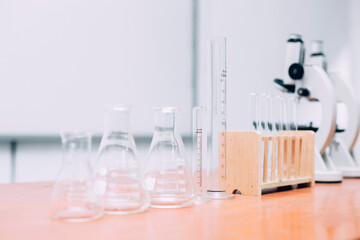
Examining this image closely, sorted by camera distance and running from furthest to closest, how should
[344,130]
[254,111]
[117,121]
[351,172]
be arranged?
[344,130] < [351,172] < [254,111] < [117,121]

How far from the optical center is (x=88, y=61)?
1.77m

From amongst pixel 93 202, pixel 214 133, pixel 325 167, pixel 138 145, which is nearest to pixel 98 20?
pixel 138 145

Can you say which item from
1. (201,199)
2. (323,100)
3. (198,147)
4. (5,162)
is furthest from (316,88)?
(5,162)

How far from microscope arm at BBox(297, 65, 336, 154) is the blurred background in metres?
0.63

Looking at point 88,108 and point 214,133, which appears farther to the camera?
point 88,108

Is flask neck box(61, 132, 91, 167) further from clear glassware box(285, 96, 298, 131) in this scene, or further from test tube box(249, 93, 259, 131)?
clear glassware box(285, 96, 298, 131)

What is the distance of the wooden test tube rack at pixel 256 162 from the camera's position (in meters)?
1.15

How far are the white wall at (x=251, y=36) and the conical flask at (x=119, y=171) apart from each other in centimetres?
135

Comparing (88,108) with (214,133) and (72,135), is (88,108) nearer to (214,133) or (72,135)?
(214,133)

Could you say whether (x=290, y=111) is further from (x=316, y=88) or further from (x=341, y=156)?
(x=341, y=156)

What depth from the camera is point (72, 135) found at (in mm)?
787

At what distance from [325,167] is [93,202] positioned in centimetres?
104

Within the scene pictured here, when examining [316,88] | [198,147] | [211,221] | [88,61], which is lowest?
[211,221]

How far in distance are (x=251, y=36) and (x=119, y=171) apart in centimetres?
166
